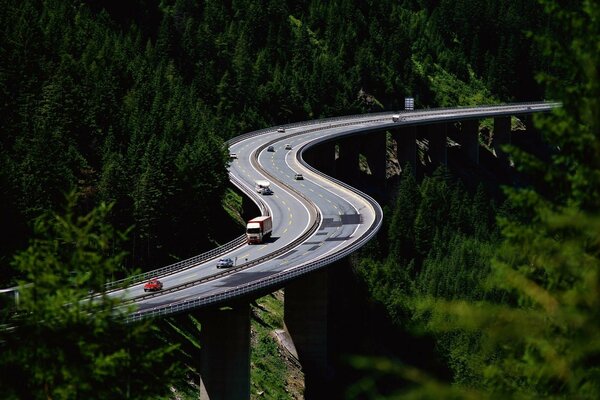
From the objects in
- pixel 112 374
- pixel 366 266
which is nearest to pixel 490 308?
pixel 112 374

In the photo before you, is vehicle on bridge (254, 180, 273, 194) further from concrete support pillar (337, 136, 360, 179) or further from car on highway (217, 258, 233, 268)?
concrete support pillar (337, 136, 360, 179)

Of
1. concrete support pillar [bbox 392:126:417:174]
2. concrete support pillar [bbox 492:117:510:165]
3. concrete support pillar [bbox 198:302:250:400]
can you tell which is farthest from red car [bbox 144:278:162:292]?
concrete support pillar [bbox 492:117:510:165]

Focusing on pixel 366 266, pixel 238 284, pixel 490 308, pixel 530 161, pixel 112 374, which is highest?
pixel 530 161

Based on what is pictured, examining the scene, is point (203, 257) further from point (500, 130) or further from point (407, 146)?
point (500, 130)

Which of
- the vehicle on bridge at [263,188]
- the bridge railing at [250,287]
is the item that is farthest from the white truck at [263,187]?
the bridge railing at [250,287]

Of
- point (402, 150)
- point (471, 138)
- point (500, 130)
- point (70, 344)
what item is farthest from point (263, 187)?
point (70, 344)

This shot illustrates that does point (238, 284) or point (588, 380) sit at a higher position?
point (588, 380)

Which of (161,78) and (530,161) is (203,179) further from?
(530,161)
